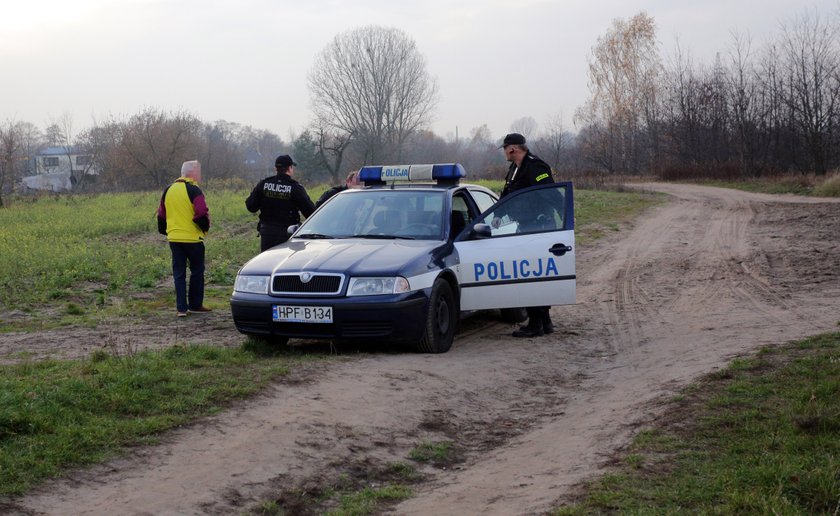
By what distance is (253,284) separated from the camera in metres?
7.85

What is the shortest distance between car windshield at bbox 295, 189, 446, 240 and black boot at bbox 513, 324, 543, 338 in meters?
1.50

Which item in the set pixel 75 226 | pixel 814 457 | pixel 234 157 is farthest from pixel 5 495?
pixel 234 157

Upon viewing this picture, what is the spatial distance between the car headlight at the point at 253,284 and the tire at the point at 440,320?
1529 millimetres

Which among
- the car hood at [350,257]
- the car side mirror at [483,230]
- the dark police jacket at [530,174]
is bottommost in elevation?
the car hood at [350,257]

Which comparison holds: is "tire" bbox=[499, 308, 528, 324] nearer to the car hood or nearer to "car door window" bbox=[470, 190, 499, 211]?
"car door window" bbox=[470, 190, 499, 211]

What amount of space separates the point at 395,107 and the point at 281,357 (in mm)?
71338

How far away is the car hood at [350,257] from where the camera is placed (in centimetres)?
764

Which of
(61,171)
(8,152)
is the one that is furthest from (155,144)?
(61,171)

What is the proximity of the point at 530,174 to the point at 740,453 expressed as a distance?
17.0 feet

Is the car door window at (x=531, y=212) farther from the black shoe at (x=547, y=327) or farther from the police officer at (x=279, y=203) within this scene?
the police officer at (x=279, y=203)

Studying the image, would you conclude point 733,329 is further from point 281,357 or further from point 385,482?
point 385,482

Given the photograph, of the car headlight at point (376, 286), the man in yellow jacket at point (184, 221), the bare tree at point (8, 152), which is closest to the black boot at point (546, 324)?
the car headlight at point (376, 286)

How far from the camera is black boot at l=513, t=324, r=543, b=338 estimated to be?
9234mm

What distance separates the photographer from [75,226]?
2683 cm
